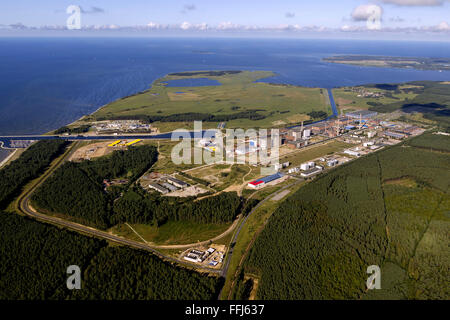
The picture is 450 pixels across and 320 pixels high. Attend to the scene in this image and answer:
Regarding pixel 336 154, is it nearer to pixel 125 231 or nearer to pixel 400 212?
pixel 400 212

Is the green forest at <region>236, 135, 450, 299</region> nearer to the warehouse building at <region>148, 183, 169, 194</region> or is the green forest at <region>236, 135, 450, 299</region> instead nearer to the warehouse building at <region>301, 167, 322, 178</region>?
the warehouse building at <region>301, 167, 322, 178</region>

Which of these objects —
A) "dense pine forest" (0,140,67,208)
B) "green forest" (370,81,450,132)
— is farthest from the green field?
"dense pine forest" (0,140,67,208)

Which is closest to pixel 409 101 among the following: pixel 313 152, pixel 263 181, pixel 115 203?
pixel 313 152

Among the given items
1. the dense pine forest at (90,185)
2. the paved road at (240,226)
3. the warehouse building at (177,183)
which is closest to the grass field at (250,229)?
the paved road at (240,226)

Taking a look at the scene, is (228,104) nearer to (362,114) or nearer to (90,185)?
(362,114)

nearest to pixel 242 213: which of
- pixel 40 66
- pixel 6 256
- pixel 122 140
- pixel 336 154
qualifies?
pixel 6 256

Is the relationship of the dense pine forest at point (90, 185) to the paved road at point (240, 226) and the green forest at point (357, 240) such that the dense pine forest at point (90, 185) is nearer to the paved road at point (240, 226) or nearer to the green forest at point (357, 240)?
the paved road at point (240, 226)
